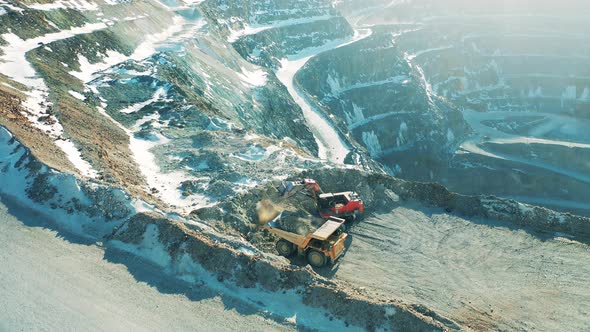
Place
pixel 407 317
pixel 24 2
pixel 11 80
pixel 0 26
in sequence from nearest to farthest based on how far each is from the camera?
1. pixel 407 317
2. pixel 11 80
3. pixel 0 26
4. pixel 24 2

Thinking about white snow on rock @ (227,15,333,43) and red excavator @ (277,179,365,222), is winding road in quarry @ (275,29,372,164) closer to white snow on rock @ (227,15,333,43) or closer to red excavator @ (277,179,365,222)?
white snow on rock @ (227,15,333,43)

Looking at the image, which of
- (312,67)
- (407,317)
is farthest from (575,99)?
(407,317)

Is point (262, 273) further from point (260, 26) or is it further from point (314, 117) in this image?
point (260, 26)

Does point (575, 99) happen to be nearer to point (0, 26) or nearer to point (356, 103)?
point (356, 103)

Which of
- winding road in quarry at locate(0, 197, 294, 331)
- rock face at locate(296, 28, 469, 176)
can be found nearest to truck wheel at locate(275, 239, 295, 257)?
winding road in quarry at locate(0, 197, 294, 331)

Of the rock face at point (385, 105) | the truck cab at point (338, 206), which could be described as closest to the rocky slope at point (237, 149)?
the rock face at point (385, 105)

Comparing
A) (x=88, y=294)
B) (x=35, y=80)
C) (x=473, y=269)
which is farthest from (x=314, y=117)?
(x=88, y=294)

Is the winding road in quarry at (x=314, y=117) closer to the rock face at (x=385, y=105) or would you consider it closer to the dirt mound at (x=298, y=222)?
the rock face at (x=385, y=105)
